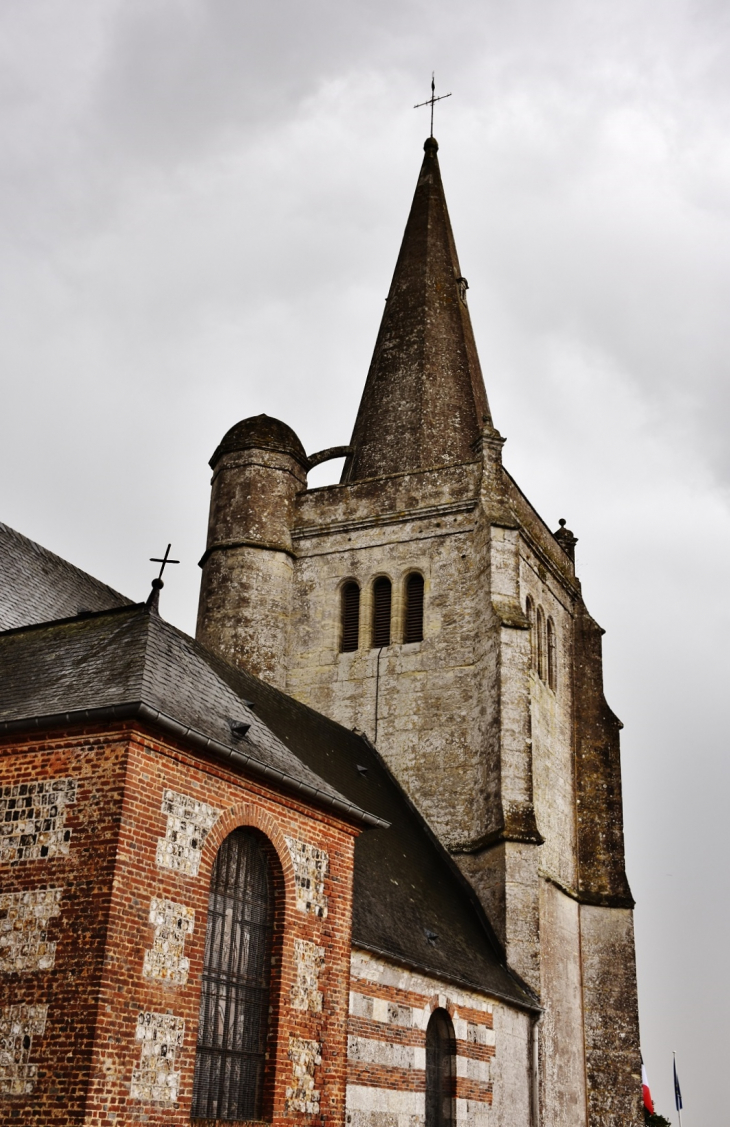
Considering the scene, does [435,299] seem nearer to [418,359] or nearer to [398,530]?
[418,359]

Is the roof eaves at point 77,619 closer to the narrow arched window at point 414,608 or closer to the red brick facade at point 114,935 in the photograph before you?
the red brick facade at point 114,935

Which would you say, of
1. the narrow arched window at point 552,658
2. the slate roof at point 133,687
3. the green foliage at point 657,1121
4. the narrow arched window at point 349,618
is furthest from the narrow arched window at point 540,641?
the green foliage at point 657,1121

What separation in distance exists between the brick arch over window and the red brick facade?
92 millimetres

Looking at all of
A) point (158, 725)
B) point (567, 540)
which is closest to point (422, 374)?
point (567, 540)

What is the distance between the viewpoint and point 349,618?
943 inches

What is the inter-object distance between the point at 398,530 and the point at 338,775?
6.84m

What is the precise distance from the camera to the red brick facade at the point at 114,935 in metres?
9.42

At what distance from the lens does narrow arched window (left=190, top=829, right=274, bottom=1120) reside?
10.9 metres

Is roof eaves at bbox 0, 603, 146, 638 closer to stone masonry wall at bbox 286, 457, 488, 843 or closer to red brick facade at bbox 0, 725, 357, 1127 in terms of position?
red brick facade at bbox 0, 725, 357, 1127

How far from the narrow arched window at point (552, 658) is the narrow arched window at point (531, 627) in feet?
3.51

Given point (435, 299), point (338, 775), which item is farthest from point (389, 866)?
point (435, 299)

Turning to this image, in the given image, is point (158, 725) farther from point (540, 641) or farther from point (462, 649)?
point (540, 641)

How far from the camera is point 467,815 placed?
68.3 feet

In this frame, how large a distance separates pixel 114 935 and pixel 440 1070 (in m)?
7.80
